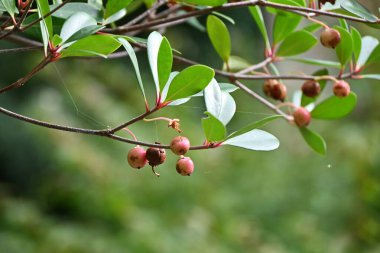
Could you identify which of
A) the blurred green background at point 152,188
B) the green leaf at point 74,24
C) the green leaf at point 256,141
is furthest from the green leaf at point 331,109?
the blurred green background at point 152,188

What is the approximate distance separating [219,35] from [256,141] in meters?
0.35

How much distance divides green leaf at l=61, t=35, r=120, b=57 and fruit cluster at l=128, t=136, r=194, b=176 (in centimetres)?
10

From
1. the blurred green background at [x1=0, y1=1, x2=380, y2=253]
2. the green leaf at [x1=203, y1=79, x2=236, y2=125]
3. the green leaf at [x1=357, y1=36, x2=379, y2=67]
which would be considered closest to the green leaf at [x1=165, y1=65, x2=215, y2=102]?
the green leaf at [x1=203, y1=79, x2=236, y2=125]

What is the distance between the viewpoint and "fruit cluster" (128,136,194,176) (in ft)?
1.98

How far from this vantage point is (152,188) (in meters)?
2.71

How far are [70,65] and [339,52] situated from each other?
9.44ft

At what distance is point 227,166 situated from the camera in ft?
10.0

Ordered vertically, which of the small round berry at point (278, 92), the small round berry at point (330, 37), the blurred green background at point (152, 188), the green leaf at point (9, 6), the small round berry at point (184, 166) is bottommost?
the blurred green background at point (152, 188)

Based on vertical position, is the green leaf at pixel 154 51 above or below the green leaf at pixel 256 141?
above

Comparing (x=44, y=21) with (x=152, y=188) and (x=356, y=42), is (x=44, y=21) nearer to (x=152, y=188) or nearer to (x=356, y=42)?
(x=356, y=42)

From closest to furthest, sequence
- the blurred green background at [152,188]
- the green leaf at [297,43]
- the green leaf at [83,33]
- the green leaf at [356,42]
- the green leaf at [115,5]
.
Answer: the green leaf at [83,33], the green leaf at [115,5], the green leaf at [356,42], the green leaf at [297,43], the blurred green background at [152,188]

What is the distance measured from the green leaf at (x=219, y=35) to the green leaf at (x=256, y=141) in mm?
300

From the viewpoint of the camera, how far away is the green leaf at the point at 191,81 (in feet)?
1.98

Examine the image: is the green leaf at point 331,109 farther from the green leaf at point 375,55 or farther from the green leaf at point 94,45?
the green leaf at point 94,45
